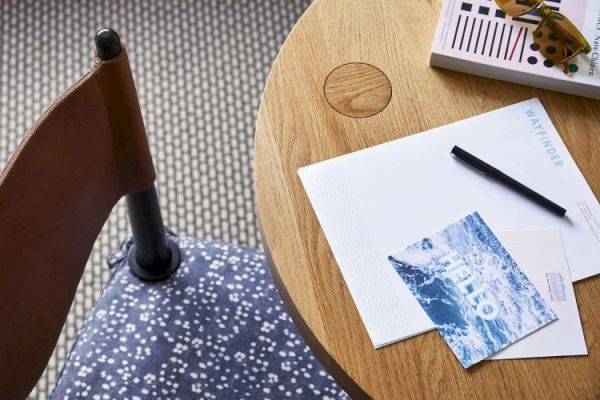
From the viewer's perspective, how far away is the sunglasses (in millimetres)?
943

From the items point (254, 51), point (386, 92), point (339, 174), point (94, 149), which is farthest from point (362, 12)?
point (254, 51)

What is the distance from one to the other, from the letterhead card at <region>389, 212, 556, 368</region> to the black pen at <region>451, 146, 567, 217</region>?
0.06 m

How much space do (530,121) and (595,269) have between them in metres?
0.20

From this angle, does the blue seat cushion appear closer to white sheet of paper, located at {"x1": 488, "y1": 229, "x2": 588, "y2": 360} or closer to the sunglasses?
white sheet of paper, located at {"x1": 488, "y1": 229, "x2": 588, "y2": 360}

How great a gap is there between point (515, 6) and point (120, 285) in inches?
25.6

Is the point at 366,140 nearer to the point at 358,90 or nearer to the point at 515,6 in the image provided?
the point at 358,90

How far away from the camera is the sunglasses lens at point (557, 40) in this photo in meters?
0.94

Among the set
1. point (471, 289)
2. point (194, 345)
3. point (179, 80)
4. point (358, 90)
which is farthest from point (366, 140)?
point (179, 80)

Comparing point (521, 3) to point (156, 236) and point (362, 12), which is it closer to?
point (362, 12)

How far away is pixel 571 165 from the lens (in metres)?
0.91

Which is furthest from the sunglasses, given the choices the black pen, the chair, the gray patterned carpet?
the gray patterned carpet

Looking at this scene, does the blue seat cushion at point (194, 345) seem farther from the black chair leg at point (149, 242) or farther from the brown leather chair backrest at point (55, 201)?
the brown leather chair backrest at point (55, 201)

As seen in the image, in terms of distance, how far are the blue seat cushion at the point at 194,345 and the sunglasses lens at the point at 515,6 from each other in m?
0.48

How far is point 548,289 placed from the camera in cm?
84
